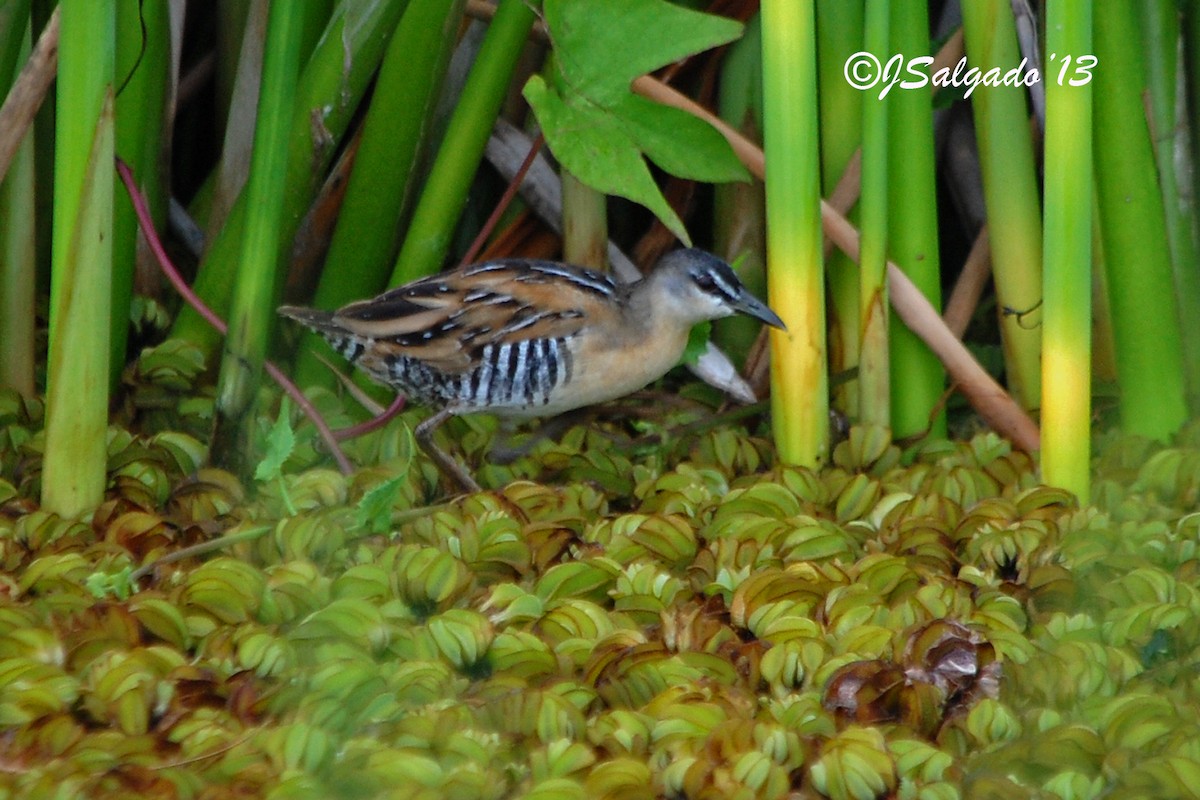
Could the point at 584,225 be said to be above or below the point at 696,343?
above

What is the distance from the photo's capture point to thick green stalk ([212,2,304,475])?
2936 millimetres

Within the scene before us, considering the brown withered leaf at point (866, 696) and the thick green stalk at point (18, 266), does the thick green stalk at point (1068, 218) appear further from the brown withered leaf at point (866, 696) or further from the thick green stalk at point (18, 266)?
the thick green stalk at point (18, 266)

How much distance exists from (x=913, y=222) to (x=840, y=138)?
0.34 meters

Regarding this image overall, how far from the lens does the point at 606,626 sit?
2.67m

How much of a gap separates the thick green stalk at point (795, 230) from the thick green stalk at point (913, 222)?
0.96ft

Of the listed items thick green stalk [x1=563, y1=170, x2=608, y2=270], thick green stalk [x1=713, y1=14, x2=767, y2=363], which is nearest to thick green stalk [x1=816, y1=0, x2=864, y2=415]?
thick green stalk [x1=713, y1=14, x2=767, y2=363]

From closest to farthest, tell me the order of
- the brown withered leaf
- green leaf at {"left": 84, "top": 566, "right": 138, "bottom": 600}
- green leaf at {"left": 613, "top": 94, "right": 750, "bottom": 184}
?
the brown withered leaf → green leaf at {"left": 84, "top": 566, "right": 138, "bottom": 600} → green leaf at {"left": 613, "top": 94, "right": 750, "bottom": 184}

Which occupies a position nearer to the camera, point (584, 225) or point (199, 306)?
point (199, 306)

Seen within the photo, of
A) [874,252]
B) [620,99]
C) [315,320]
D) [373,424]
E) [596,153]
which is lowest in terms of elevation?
[373,424]

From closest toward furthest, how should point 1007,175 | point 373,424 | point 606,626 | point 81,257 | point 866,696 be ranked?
point 866,696
point 606,626
point 81,257
point 1007,175
point 373,424

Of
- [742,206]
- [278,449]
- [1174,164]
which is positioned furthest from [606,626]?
[1174,164]

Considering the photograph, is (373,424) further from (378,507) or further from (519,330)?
(378,507)

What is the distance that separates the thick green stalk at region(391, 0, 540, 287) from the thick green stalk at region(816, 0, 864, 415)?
2.16ft

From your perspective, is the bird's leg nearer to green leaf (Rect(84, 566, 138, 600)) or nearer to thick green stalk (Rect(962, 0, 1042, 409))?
green leaf (Rect(84, 566, 138, 600))
